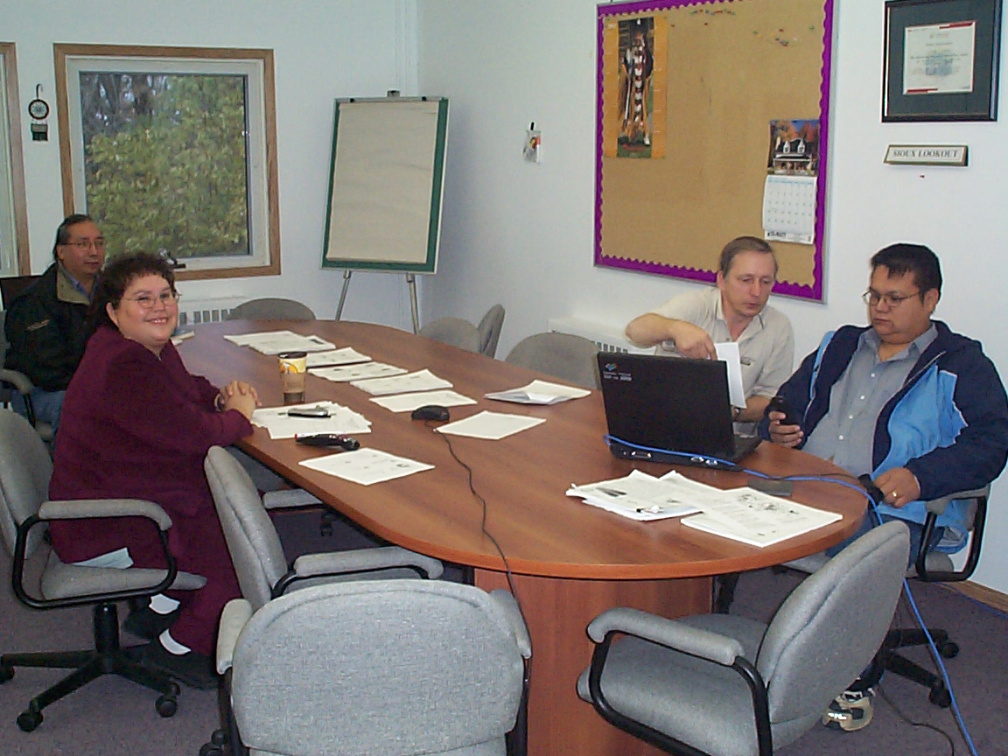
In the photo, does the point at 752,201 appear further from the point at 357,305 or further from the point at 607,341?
the point at 357,305

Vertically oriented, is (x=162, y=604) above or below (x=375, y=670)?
below

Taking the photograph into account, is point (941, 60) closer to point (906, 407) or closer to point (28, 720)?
point (906, 407)

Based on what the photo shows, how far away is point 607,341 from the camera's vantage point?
525 cm

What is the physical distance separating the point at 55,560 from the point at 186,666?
49 centimetres

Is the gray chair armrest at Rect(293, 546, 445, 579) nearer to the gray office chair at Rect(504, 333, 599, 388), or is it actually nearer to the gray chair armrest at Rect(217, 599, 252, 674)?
the gray chair armrest at Rect(217, 599, 252, 674)

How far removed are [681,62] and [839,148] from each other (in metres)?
0.99

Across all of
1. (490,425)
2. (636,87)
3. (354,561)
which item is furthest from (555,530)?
(636,87)

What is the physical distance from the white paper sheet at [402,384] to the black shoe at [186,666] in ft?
3.10

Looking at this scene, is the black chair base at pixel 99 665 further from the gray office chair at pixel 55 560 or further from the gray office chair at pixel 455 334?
the gray office chair at pixel 455 334

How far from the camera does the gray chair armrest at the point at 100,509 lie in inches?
107

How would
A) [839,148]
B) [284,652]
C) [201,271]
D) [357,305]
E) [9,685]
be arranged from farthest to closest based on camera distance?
[357,305] → [201,271] → [839,148] → [9,685] → [284,652]

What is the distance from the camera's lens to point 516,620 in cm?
209

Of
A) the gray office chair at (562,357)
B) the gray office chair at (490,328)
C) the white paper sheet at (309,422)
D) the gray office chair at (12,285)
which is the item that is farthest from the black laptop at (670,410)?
the gray office chair at (12,285)

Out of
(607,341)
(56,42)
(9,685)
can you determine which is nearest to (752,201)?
(607,341)
